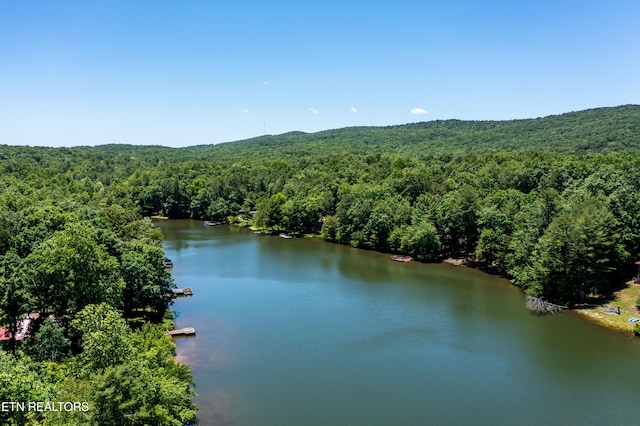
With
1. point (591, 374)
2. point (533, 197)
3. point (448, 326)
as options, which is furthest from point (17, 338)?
point (533, 197)

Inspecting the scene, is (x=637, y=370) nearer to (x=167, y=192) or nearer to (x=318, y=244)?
(x=318, y=244)

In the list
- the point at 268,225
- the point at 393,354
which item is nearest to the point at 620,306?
the point at 393,354

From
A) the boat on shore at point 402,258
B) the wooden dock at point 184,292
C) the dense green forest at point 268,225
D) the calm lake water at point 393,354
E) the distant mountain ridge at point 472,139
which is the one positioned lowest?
the calm lake water at point 393,354

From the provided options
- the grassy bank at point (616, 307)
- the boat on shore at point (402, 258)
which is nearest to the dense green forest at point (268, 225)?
the grassy bank at point (616, 307)

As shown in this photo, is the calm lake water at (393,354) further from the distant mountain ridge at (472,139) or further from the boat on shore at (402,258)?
the distant mountain ridge at (472,139)

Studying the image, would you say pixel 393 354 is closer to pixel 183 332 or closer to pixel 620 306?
pixel 183 332

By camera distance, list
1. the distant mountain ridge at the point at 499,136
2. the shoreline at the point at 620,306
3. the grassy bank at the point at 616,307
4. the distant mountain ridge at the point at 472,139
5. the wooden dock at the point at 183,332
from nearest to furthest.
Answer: the wooden dock at the point at 183,332, the shoreline at the point at 620,306, the grassy bank at the point at 616,307, the distant mountain ridge at the point at 499,136, the distant mountain ridge at the point at 472,139
